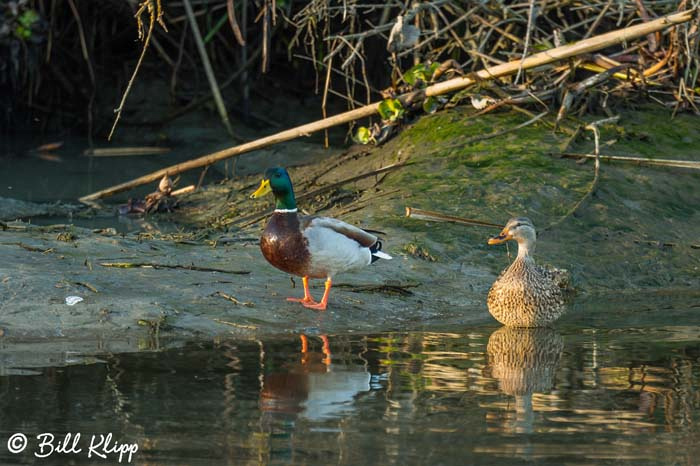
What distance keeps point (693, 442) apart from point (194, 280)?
364 cm

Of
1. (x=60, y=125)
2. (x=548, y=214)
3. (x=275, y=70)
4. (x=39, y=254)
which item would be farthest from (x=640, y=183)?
(x=60, y=125)

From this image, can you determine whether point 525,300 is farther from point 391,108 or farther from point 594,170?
point 391,108

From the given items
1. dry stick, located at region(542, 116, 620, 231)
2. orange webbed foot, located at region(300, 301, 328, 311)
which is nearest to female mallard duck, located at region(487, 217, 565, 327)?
orange webbed foot, located at region(300, 301, 328, 311)

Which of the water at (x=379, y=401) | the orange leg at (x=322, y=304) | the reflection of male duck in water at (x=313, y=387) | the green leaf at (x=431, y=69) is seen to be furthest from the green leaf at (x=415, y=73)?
the reflection of male duck in water at (x=313, y=387)

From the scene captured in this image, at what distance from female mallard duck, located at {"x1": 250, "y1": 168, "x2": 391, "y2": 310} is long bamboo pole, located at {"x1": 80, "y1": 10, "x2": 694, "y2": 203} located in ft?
9.53

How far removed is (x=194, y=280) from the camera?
7.56 metres

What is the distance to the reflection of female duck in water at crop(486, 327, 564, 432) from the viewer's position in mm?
5375

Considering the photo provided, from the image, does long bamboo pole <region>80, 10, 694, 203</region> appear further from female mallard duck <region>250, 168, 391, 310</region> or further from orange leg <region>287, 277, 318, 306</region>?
orange leg <region>287, 277, 318, 306</region>

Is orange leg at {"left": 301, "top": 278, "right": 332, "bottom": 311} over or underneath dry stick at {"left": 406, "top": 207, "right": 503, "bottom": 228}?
underneath

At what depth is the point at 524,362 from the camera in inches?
249

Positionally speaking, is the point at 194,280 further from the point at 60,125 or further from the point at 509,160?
the point at 60,125

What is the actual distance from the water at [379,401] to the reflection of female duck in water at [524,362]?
0.05ft

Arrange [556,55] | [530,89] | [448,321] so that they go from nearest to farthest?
[448,321] → [556,55] → [530,89]
